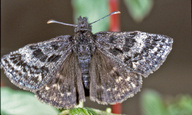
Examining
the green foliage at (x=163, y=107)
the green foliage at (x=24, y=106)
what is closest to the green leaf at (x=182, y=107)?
the green foliage at (x=163, y=107)

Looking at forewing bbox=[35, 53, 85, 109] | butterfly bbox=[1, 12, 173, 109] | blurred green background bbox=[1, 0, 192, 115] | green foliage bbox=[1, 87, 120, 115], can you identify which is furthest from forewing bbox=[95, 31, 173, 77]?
blurred green background bbox=[1, 0, 192, 115]

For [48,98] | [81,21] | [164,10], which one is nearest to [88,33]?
[81,21]

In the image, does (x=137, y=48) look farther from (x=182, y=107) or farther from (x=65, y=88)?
(x=182, y=107)

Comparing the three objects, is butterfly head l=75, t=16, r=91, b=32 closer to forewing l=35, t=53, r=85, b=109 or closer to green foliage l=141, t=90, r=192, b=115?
forewing l=35, t=53, r=85, b=109

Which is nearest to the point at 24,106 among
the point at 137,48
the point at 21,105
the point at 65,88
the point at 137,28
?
the point at 21,105

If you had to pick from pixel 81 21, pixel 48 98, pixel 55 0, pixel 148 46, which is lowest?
pixel 48 98

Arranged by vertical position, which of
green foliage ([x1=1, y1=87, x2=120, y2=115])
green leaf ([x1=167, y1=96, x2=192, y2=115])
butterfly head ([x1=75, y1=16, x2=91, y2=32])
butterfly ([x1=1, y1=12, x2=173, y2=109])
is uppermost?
butterfly head ([x1=75, y1=16, x2=91, y2=32])

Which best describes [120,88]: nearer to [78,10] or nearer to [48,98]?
[48,98]

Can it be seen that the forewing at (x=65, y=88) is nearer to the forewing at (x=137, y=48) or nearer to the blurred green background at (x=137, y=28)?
the forewing at (x=137, y=48)
